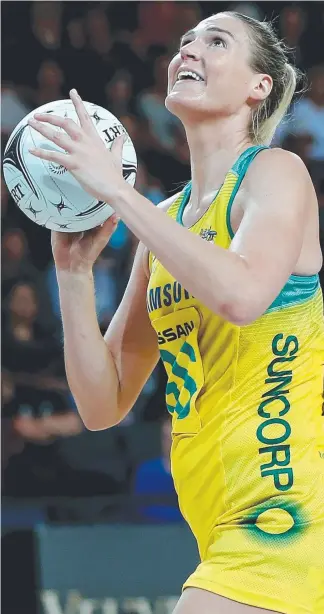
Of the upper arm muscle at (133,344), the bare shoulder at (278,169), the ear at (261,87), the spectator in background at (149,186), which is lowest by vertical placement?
the spectator in background at (149,186)

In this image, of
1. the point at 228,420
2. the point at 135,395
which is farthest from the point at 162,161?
the point at 228,420

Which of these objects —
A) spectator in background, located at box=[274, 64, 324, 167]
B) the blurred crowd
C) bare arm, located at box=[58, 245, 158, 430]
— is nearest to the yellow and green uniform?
bare arm, located at box=[58, 245, 158, 430]

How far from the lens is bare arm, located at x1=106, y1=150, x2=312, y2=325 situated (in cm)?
235

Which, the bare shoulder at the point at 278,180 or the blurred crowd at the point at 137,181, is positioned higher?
the bare shoulder at the point at 278,180

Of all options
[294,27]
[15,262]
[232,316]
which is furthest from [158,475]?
[294,27]

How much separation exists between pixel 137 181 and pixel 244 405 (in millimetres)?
4809

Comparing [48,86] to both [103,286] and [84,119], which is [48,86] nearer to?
[103,286]

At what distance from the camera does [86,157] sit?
2438mm

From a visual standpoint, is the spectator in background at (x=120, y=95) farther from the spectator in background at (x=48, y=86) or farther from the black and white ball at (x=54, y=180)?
the black and white ball at (x=54, y=180)

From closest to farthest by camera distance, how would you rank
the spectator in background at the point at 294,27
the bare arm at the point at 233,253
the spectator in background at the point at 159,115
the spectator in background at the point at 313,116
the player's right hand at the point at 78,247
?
the bare arm at the point at 233,253
the player's right hand at the point at 78,247
the spectator in background at the point at 313,116
the spectator in background at the point at 159,115
the spectator in background at the point at 294,27

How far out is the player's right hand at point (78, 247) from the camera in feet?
10.1

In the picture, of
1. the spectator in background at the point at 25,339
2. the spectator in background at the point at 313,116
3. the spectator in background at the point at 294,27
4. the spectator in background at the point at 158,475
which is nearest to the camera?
the spectator in background at the point at 158,475

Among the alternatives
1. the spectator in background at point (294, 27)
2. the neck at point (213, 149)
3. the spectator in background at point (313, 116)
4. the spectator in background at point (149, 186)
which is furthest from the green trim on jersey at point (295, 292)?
the spectator in background at point (294, 27)

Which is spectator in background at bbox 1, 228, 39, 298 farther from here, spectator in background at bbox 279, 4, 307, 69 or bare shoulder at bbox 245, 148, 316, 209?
bare shoulder at bbox 245, 148, 316, 209
